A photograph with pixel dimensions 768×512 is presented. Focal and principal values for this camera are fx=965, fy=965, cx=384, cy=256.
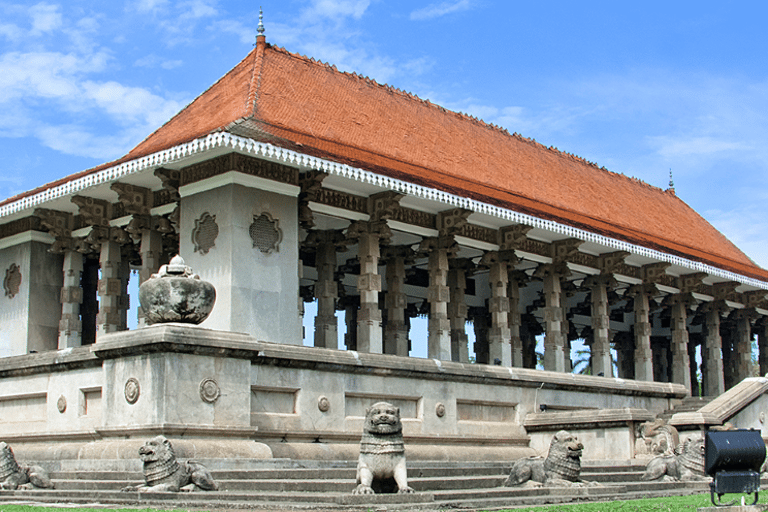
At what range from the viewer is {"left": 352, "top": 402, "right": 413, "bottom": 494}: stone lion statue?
9211mm

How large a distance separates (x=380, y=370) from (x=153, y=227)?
22.7 feet

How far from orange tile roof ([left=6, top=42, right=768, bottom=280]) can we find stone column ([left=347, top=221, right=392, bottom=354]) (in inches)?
58.0

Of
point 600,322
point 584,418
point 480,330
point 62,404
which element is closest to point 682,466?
point 584,418

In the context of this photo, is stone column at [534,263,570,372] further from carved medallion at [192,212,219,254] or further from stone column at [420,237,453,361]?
carved medallion at [192,212,219,254]

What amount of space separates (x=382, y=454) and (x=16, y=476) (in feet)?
15.3

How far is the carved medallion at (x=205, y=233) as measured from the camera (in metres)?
17.1

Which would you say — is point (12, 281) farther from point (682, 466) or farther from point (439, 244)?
point (682, 466)

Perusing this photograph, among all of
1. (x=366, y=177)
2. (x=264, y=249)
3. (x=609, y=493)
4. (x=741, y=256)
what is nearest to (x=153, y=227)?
(x=264, y=249)

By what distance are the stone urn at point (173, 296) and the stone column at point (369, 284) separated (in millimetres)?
6981

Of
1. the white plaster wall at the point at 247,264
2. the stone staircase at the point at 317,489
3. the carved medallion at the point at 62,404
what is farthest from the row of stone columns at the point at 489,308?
the stone staircase at the point at 317,489

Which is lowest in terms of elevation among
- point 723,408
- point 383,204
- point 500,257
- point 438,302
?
point 723,408

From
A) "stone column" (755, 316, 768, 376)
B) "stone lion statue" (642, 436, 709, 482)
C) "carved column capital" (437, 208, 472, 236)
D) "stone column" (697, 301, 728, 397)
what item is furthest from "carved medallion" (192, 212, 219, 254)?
"stone column" (755, 316, 768, 376)

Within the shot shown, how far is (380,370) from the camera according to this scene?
14.7 meters

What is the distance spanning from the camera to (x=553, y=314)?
23625 mm
